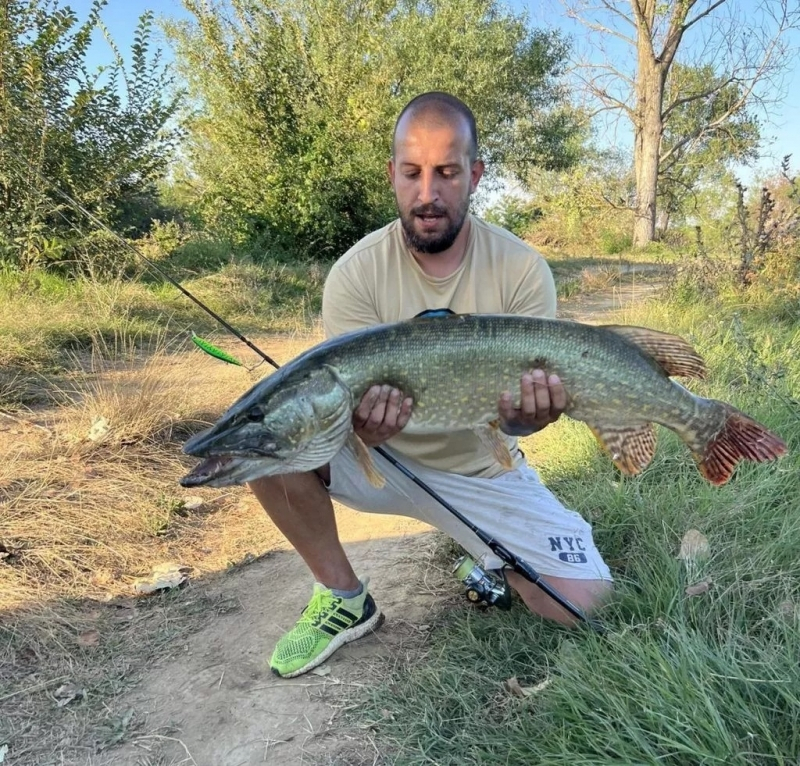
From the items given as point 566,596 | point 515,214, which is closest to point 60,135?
point 566,596

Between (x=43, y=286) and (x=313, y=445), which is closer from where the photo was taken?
(x=313, y=445)

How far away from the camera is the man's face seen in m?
2.21

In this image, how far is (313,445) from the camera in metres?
1.89

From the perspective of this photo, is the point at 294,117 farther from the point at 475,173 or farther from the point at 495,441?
the point at 495,441

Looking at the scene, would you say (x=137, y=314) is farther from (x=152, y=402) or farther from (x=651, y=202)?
(x=651, y=202)

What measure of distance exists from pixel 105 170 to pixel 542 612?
294 inches

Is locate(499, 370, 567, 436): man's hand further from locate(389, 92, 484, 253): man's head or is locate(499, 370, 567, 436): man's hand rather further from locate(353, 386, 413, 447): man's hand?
locate(389, 92, 484, 253): man's head

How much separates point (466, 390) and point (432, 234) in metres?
0.62

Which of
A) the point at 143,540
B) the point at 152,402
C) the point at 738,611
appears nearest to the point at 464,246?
the point at 738,611

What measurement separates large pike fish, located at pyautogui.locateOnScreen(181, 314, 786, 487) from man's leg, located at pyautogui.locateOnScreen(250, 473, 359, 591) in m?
0.32

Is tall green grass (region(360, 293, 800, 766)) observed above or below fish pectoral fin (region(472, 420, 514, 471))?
below

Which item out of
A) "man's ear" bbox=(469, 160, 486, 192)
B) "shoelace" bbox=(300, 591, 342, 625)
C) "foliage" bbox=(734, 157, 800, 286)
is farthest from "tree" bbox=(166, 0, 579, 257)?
"shoelace" bbox=(300, 591, 342, 625)

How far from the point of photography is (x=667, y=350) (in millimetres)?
1983

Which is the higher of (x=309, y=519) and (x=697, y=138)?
(x=697, y=138)
